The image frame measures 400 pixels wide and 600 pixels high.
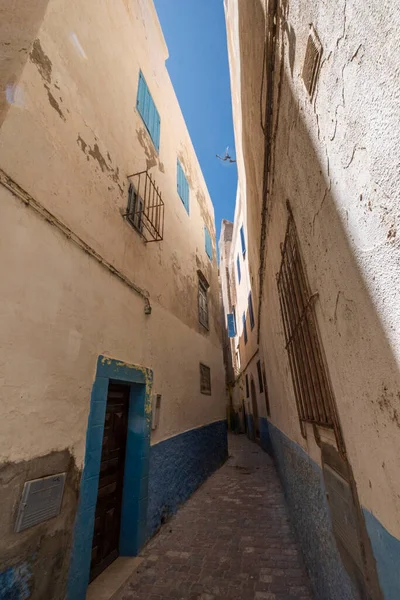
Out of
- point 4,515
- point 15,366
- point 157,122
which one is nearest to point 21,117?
point 15,366

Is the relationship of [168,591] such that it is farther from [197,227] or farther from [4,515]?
[197,227]

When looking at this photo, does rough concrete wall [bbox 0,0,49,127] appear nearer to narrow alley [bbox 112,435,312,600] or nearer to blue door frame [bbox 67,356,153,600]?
blue door frame [bbox 67,356,153,600]

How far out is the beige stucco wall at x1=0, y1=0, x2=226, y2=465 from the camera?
244 cm

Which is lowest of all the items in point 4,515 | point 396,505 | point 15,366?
point 4,515

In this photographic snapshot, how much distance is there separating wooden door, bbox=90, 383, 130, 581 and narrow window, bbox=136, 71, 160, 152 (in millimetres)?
5384

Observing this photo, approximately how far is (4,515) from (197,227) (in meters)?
8.37

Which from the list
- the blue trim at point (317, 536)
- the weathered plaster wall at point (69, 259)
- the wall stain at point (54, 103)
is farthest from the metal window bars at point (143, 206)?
the blue trim at point (317, 536)

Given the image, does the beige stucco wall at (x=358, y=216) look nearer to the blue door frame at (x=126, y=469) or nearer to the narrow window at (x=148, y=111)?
the blue door frame at (x=126, y=469)

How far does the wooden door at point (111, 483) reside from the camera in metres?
3.37

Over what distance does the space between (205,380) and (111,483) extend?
4.29 metres

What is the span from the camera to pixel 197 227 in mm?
9250

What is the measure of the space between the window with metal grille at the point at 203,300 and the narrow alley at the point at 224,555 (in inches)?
171

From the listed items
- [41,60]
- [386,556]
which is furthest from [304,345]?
[41,60]

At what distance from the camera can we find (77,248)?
3.21 m
